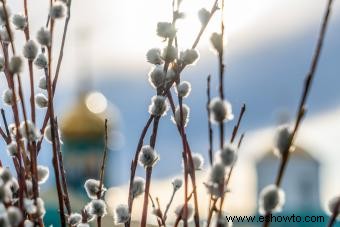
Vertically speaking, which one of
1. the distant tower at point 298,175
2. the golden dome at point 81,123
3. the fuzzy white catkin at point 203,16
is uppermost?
the golden dome at point 81,123

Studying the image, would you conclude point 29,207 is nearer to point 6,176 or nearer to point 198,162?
point 6,176

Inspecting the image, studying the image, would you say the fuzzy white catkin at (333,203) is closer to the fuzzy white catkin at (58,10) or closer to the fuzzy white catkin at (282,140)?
the fuzzy white catkin at (282,140)

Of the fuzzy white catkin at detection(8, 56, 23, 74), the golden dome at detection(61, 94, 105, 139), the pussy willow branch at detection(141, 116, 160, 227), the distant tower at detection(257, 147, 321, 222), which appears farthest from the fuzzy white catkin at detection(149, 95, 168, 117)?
the golden dome at detection(61, 94, 105, 139)

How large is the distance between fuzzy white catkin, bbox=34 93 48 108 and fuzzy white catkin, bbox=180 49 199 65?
0.91ft

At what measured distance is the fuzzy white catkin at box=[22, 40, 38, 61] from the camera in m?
1.08

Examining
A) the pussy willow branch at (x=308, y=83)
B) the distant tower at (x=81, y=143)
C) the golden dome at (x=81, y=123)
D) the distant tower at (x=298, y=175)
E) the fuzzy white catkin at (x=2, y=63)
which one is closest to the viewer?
the pussy willow branch at (x=308, y=83)

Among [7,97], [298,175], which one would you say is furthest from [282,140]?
[298,175]

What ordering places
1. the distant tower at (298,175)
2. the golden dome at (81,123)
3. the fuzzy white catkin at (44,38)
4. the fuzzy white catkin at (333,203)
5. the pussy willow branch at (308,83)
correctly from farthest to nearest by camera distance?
the golden dome at (81,123) → the distant tower at (298,175) → the fuzzy white catkin at (44,38) → the fuzzy white catkin at (333,203) → the pussy willow branch at (308,83)

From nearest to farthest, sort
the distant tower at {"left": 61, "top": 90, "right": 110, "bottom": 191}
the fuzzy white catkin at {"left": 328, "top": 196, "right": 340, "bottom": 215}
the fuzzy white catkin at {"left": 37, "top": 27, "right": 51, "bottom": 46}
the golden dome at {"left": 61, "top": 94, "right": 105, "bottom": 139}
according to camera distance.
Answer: the fuzzy white catkin at {"left": 328, "top": 196, "right": 340, "bottom": 215}
the fuzzy white catkin at {"left": 37, "top": 27, "right": 51, "bottom": 46}
the distant tower at {"left": 61, "top": 90, "right": 110, "bottom": 191}
the golden dome at {"left": 61, "top": 94, "right": 105, "bottom": 139}

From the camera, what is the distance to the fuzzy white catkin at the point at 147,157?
3.63ft

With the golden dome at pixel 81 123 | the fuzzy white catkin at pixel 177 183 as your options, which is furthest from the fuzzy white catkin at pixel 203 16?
the golden dome at pixel 81 123

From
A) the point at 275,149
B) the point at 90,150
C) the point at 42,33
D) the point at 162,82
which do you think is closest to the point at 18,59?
the point at 42,33

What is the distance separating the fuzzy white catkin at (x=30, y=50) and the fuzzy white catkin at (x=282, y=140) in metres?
0.47

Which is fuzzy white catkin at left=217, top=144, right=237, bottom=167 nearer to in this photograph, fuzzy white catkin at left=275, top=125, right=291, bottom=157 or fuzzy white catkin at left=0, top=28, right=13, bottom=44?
fuzzy white catkin at left=275, top=125, right=291, bottom=157
